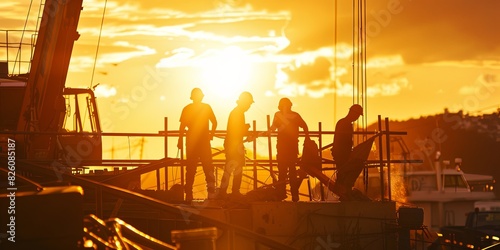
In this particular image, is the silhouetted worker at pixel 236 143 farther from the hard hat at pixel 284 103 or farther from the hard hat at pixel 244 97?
the hard hat at pixel 284 103

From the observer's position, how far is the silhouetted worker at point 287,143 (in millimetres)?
21344

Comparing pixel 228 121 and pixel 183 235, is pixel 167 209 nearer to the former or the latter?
pixel 183 235

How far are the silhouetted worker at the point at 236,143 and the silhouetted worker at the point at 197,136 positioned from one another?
0.34 m

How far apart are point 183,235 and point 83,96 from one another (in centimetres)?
1866

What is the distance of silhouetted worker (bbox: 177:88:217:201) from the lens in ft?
70.3

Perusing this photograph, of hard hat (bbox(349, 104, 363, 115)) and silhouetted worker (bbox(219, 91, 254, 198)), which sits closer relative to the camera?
silhouetted worker (bbox(219, 91, 254, 198))

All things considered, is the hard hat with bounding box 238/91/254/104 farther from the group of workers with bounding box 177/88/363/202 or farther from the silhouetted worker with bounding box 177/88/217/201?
the silhouetted worker with bounding box 177/88/217/201

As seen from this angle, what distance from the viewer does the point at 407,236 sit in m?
21.7

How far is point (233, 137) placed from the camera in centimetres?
2125

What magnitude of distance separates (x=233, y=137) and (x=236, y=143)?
12cm

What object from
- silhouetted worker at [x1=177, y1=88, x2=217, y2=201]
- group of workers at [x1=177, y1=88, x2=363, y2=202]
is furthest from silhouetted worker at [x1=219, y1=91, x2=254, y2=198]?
silhouetted worker at [x1=177, y1=88, x2=217, y2=201]

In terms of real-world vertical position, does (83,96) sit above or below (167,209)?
above

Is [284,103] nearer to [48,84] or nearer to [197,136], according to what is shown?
[197,136]

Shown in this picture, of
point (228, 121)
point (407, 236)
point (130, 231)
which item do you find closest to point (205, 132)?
point (228, 121)
